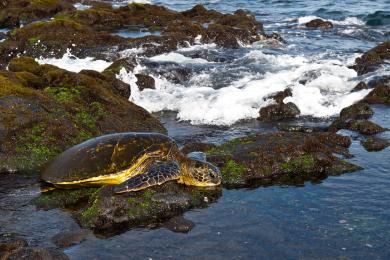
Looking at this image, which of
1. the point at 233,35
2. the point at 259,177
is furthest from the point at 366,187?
the point at 233,35

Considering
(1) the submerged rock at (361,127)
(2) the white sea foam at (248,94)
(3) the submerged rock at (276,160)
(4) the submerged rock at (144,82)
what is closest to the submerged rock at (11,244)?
(3) the submerged rock at (276,160)

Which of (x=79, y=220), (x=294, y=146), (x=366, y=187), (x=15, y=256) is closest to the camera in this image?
(x=15, y=256)

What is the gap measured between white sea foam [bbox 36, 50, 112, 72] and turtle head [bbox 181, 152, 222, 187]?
1178cm

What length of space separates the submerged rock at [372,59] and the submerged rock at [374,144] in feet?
28.6

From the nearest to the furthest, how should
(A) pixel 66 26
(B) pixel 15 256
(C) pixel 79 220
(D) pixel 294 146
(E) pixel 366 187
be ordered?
(B) pixel 15 256 → (C) pixel 79 220 → (E) pixel 366 187 → (D) pixel 294 146 → (A) pixel 66 26

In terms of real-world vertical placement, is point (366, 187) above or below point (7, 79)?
below

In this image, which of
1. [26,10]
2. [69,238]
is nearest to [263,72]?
[69,238]

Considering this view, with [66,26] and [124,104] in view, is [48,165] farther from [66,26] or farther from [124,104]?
[66,26]

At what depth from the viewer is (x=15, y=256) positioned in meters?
5.98

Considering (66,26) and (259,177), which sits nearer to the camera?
(259,177)

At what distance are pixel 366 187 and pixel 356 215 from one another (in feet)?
3.72

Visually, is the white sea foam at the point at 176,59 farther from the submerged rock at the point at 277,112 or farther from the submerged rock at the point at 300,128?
the submerged rock at the point at 300,128

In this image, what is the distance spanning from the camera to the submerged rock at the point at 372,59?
19.2m

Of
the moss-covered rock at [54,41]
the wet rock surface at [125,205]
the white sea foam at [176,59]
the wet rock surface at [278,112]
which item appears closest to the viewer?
the wet rock surface at [125,205]
